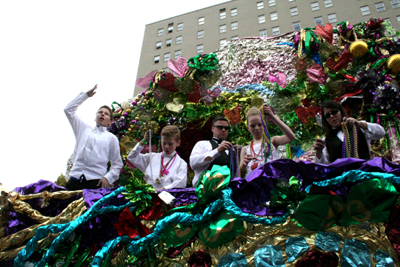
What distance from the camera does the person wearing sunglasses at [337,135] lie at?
6.89ft

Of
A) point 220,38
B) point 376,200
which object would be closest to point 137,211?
point 376,200

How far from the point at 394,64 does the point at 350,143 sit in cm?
161

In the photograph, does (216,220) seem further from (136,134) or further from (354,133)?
(136,134)

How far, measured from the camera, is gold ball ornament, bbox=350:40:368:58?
3.33m

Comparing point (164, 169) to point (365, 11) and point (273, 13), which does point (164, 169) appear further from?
point (273, 13)

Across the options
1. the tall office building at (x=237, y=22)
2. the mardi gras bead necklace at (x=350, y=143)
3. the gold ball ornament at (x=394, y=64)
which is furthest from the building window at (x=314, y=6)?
the mardi gras bead necklace at (x=350, y=143)

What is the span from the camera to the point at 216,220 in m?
1.50

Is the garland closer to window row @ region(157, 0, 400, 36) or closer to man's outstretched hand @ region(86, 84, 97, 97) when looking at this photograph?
man's outstretched hand @ region(86, 84, 97, 97)

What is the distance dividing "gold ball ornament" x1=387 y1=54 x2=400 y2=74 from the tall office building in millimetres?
14531

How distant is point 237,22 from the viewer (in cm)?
1820

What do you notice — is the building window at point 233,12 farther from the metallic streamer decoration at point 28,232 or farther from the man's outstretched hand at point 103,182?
the metallic streamer decoration at point 28,232

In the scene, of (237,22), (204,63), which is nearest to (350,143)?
(204,63)

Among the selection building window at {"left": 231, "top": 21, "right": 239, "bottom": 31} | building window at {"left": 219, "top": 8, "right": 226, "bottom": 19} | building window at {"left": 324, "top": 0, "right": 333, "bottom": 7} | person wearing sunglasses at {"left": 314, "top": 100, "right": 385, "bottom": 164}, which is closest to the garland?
person wearing sunglasses at {"left": 314, "top": 100, "right": 385, "bottom": 164}

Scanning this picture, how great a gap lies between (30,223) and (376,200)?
198 centimetres
